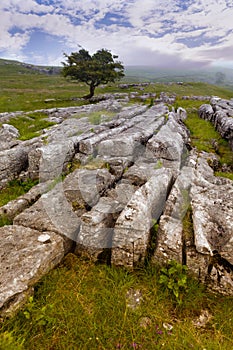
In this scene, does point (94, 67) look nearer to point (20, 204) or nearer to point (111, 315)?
point (20, 204)

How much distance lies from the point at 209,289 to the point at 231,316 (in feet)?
2.31

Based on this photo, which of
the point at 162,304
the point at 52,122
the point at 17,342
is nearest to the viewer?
the point at 17,342

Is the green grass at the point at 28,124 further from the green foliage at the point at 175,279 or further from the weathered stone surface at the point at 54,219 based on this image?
the green foliage at the point at 175,279

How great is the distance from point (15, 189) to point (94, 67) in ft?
161

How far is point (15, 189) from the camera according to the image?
10.5m

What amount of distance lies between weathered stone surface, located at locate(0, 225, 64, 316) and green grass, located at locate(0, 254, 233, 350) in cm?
30

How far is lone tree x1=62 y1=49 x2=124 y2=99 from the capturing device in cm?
5112

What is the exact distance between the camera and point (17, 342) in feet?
13.5

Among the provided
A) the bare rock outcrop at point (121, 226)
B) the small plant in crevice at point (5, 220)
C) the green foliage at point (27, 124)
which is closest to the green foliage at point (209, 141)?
the bare rock outcrop at point (121, 226)

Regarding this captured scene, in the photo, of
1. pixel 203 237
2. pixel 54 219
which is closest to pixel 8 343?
pixel 54 219

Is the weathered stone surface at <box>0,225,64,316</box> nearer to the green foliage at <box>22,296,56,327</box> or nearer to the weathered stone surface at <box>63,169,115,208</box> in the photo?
the green foliage at <box>22,296,56,327</box>

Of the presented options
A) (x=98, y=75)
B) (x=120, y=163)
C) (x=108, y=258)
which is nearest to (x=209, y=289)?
(x=108, y=258)

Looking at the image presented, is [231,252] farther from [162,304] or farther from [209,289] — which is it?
[162,304]

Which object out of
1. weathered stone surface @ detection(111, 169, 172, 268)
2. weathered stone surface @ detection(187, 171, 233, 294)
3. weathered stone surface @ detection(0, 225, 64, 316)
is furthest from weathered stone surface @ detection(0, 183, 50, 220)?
weathered stone surface @ detection(187, 171, 233, 294)
